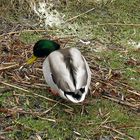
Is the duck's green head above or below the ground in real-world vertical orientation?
above

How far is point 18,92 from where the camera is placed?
5754mm

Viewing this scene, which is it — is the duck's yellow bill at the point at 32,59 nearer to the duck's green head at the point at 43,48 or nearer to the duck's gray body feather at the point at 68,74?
the duck's green head at the point at 43,48

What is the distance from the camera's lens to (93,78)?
20.0 feet

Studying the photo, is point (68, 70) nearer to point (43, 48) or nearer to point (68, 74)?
point (68, 74)

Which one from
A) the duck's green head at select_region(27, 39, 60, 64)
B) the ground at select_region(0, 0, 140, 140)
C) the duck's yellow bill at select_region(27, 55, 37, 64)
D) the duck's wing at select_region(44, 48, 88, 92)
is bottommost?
the ground at select_region(0, 0, 140, 140)

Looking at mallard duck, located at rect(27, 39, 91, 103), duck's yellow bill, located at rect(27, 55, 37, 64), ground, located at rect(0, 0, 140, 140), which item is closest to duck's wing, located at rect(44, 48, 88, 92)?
mallard duck, located at rect(27, 39, 91, 103)

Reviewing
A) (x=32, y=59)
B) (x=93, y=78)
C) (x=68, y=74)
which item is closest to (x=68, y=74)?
(x=68, y=74)

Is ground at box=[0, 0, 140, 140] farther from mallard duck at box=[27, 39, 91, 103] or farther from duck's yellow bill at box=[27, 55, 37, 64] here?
mallard duck at box=[27, 39, 91, 103]

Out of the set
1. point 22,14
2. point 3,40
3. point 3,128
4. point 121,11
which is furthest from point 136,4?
point 3,128

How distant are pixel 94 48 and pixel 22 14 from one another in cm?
122

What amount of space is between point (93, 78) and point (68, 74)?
32.7 inches

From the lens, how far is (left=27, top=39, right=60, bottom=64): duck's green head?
6.15 m

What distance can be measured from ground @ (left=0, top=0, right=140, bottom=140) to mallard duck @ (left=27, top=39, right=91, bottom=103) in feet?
0.90

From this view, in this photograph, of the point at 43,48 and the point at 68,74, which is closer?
the point at 68,74
